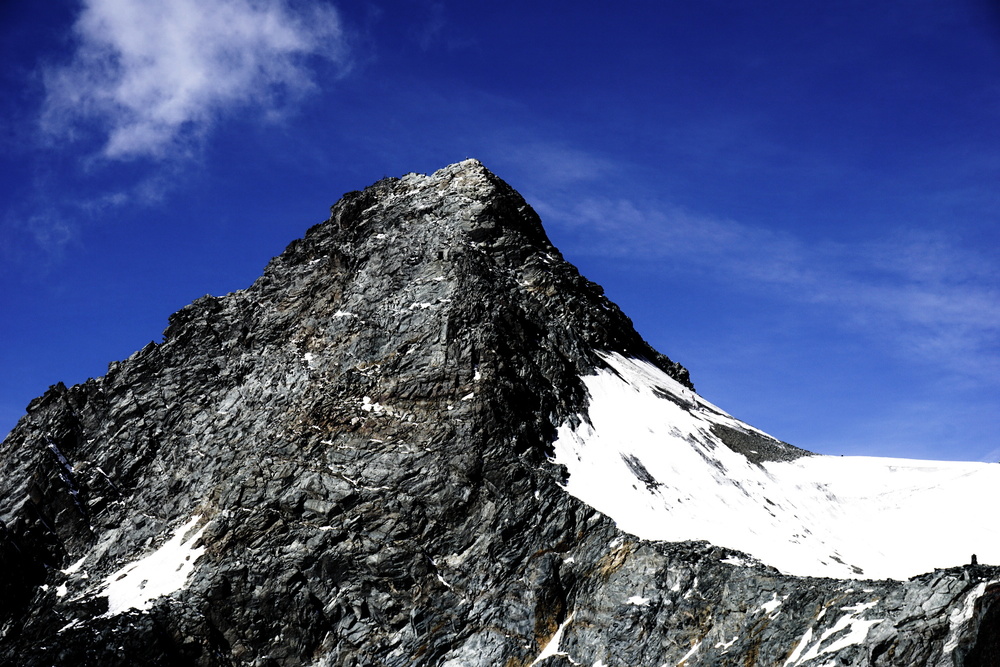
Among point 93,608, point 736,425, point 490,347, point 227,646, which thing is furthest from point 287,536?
point 736,425

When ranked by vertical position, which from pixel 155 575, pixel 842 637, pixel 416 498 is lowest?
pixel 842 637

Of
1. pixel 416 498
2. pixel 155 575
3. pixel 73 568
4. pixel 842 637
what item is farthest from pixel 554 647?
pixel 73 568

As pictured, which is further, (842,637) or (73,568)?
(73,568)

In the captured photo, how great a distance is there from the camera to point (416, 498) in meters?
55.2

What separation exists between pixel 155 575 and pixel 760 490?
41352mm

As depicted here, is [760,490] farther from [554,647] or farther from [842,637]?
[842,637]

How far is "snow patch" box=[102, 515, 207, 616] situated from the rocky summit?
0.17 meters

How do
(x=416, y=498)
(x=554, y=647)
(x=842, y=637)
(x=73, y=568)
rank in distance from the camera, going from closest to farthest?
(x=842, y=637) < (x=554, y=647) < (x=416, y=498) < (x=73, y=568)

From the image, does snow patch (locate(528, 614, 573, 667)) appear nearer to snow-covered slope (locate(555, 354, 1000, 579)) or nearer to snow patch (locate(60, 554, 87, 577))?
snow-covered slope (locate(555, 354, 1000, 579))

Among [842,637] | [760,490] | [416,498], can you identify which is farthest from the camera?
[760,490]

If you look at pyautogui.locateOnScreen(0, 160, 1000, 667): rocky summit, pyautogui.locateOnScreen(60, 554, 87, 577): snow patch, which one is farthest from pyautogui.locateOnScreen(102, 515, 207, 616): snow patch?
pyautogui.locateOnScreen(60, 554, 87, 577): snow patch

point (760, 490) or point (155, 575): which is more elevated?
point (760, 490)

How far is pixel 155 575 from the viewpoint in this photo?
5694cm

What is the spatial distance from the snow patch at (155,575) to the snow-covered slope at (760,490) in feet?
79.3
